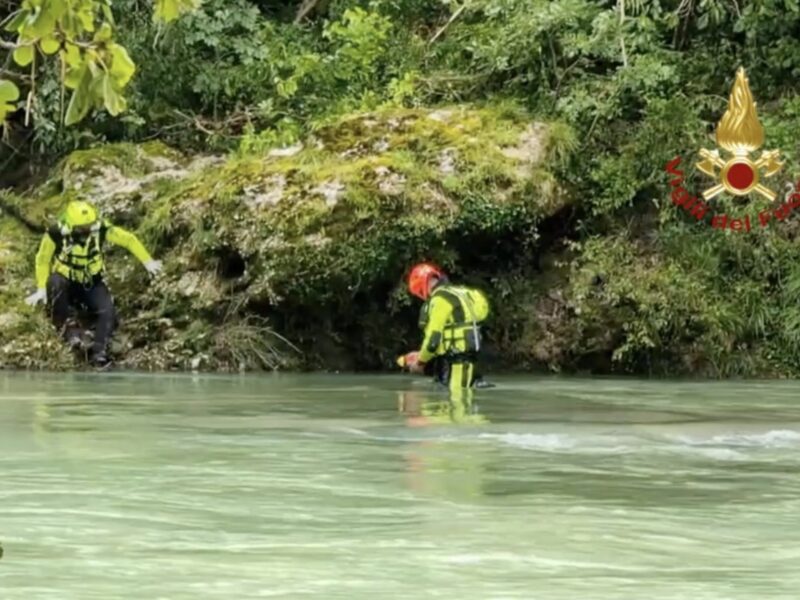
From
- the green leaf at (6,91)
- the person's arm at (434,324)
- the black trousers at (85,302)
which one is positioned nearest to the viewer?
the green leaf at (6,91)

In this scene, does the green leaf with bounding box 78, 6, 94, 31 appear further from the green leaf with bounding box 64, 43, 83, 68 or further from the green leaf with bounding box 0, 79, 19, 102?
the green leaf with bounding box 0, 79, 19, 102

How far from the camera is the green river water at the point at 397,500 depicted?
14.1 feet

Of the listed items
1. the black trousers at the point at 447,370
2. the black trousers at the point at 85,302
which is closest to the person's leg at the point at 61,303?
the black trousers at the point at 85,302

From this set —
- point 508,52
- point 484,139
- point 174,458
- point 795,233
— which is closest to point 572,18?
point 508,52

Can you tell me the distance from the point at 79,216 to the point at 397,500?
30.1 ft

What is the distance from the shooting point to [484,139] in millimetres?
14758

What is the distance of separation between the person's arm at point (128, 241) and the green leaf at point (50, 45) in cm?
1202

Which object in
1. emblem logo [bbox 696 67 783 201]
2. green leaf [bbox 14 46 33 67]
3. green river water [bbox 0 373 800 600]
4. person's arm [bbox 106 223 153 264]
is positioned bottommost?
green river water [bbox 0 373 800 600]

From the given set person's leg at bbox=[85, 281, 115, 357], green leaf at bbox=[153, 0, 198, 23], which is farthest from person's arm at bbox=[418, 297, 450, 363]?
green leaf at bbox=[153, 0, 198, 23]

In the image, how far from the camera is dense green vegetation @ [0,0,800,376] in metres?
14.1

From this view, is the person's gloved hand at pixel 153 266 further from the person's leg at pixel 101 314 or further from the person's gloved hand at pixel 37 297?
the person's gloved hand at pixel 37 297

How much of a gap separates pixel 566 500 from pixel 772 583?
1.59 metres

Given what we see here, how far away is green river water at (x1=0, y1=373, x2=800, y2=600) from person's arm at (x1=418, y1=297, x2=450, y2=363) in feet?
3.56

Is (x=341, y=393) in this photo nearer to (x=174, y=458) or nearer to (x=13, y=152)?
(x=174, y=458)
